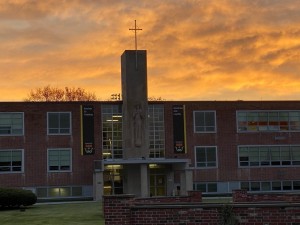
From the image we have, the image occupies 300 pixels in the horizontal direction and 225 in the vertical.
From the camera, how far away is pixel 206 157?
59.4m

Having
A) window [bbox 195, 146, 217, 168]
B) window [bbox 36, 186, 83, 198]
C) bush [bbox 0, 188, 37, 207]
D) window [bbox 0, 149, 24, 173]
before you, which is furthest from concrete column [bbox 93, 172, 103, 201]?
bush [bbox 0, 188, 37, 207]

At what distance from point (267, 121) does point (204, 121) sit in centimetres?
657

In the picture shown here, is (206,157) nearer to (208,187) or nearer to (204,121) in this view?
(208,187)

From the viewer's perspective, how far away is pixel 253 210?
1795 cm

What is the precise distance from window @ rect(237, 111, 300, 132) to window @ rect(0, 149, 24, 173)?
71.1 ft

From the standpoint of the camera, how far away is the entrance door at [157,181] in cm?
5831

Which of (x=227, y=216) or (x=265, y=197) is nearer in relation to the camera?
(x=227, y=216)

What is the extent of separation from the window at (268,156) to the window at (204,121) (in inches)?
144

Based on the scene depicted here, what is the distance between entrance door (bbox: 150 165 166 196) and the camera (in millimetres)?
58312

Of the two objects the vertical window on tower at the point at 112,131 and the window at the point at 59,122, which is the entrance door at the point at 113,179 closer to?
the vertical window on tower at the point at 112,131

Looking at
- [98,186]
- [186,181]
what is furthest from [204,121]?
[98,186]

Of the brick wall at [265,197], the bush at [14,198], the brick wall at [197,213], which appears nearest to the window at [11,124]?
the bush at [14,198]

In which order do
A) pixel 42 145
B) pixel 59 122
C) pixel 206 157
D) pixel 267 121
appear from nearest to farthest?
pixel 42 145 → pixel 59 122 → pixel 206 157 → pixel 267 121

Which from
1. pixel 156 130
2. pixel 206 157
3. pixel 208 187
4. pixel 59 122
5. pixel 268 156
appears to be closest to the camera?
pixel 59 122
